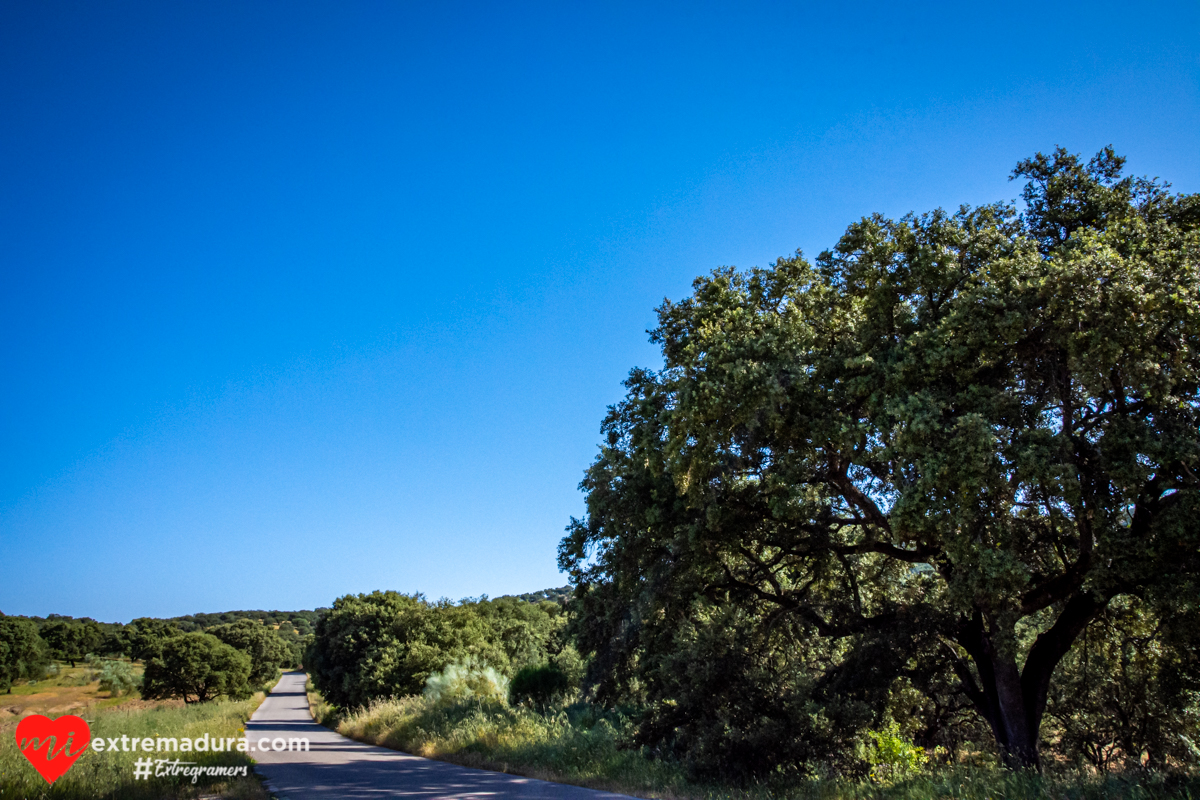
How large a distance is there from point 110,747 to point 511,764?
7.88 metres

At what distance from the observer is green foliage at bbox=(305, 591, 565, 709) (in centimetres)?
3462

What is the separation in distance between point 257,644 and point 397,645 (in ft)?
205

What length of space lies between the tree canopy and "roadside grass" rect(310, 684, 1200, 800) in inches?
41.9

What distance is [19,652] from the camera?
6184 centimetres

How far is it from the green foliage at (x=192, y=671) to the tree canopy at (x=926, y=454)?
2130 inches

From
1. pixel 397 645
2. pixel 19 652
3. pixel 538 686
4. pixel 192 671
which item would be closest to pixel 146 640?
pixel 19 652

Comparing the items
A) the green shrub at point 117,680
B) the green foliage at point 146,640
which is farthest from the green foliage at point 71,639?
the green shrub at point 117,680

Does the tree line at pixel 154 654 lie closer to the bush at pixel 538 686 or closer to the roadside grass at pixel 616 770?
the bush at pixel 538 686

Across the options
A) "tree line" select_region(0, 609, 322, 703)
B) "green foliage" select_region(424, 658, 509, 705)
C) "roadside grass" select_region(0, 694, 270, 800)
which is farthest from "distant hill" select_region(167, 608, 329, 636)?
"roadside grass" select_region(0, 694, 270, 800)

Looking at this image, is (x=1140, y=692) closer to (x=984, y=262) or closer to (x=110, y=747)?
(x=984, y=262)

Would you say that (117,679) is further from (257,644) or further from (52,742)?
(52,742)

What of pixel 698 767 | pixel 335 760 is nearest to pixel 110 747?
pixel 335 760

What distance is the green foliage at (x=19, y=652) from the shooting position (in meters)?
58.8

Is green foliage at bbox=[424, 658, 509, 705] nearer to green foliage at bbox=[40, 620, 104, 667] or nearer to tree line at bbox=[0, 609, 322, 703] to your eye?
tree line at bbox=[0, 609, 322, 703]
